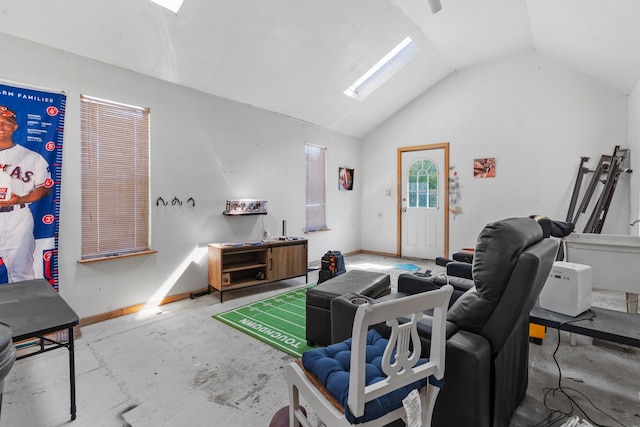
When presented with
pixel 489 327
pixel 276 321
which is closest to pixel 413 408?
pixel 489 327

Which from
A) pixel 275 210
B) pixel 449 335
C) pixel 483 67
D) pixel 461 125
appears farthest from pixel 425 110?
pixel 449 335

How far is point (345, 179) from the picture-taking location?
6184 millimetres

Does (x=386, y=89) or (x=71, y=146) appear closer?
(x=71, y=146)

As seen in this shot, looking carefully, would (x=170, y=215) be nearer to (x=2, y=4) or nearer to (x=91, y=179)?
(x=91, y=179)

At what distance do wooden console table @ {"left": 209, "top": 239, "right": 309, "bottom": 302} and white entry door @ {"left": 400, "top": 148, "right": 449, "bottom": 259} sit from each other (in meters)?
2.63

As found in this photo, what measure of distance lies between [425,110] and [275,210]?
3.50m

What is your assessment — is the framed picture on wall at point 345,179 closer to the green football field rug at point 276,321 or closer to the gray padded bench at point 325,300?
the green football field rug at point 276,321

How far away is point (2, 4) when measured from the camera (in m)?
2.29

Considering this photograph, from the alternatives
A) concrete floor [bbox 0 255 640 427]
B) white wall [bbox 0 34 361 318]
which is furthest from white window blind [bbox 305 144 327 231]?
concrete floor [bbox 0 255 640 427]

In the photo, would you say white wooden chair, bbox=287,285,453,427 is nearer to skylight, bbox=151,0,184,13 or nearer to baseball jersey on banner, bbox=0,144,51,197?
baseball jersey on banner, bbox=0,144,51,197

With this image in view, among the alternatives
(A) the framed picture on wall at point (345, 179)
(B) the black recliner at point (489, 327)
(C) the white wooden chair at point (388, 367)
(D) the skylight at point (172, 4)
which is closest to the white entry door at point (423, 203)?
(A) the framed picture on wall at point (345, 179)

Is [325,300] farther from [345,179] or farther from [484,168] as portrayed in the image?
[484,168]

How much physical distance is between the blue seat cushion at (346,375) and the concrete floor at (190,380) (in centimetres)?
70

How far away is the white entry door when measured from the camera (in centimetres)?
569
